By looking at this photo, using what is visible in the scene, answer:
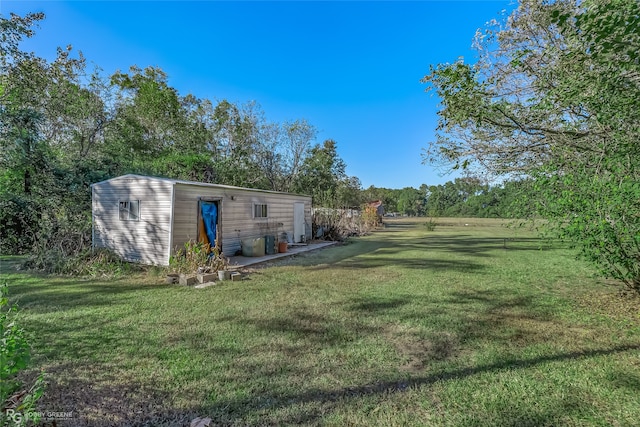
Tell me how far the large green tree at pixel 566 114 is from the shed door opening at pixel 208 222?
24.1 feet

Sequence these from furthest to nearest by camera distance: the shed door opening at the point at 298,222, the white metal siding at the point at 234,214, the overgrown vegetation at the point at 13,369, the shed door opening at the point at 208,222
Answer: the shed door opening at the point at 298,222 < the shed door opening at the point at 208,222 < the white metal siding at the point at 234,214 < the overgrown vegetation at the point at 13,369

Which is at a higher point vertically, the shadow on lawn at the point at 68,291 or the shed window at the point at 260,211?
the shed window at the point at 260,211

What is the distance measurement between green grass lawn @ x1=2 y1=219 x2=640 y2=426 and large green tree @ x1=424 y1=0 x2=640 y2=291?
Answer: 1556 mm

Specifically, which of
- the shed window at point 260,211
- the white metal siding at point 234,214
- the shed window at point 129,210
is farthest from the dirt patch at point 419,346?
the shed window at point 260,211

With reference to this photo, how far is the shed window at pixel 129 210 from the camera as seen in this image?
9.12 metres

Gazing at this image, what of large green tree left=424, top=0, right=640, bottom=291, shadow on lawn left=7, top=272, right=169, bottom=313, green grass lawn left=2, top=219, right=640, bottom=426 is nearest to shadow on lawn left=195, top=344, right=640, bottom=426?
green grass lawn left=2, top=219, right=640, bottom=426

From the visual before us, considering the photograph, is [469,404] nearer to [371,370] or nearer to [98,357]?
[371,370]

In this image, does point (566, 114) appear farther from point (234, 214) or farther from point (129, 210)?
point (129, 210)

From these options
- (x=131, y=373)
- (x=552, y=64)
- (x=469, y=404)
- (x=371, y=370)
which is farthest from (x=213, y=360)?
(x=552, y=64)

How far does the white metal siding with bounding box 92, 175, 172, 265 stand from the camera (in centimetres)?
866

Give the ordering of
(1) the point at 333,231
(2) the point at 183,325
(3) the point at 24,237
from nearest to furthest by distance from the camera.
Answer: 1. (2) the point at 183,325
2. (3) the point at 24,237
3. (1) the point at 333,231

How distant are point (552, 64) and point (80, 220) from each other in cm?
1319

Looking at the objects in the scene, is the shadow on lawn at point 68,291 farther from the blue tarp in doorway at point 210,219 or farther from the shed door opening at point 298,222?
the shed door opening at point 298,222

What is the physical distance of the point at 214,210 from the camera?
995 cm
